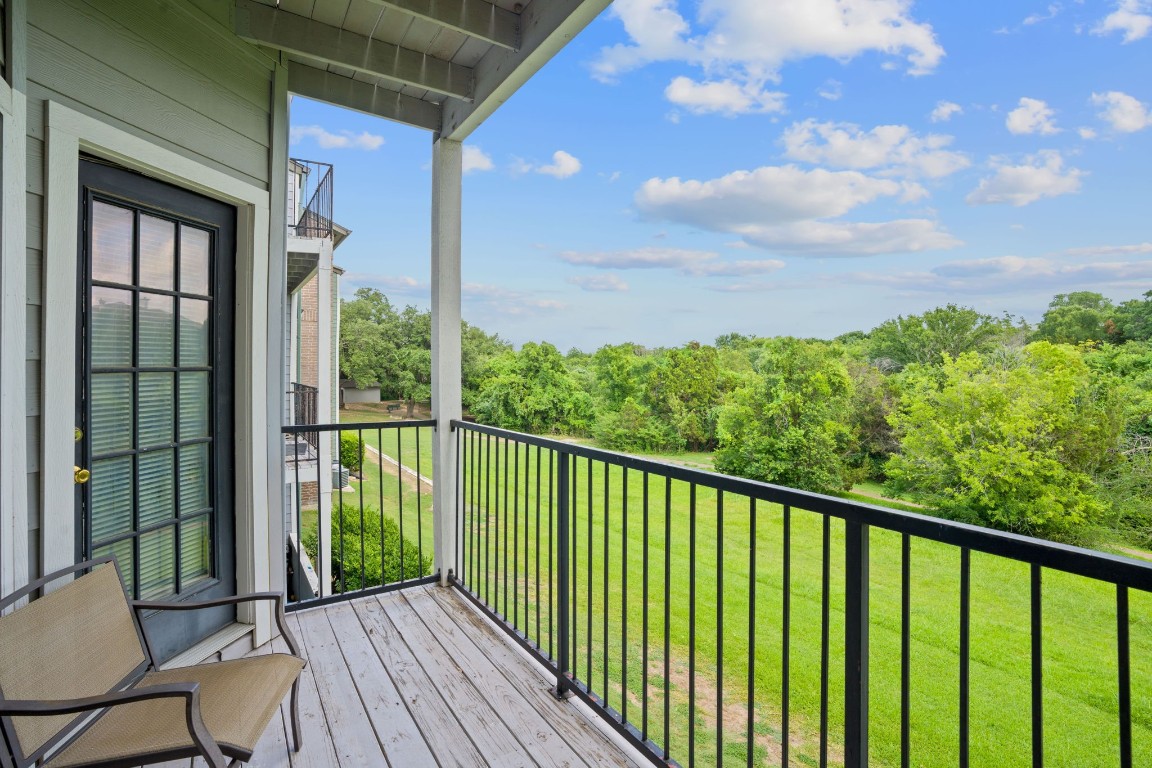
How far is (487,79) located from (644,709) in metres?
2.60

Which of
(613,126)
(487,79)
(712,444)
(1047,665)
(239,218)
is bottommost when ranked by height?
(1047,665)

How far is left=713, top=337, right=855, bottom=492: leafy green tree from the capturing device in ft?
37.3

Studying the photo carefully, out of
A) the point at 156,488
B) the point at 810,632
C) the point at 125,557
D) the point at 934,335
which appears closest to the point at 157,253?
the point at 156,488

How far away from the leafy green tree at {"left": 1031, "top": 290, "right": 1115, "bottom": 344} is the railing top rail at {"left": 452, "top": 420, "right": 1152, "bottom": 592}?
39.6 feet

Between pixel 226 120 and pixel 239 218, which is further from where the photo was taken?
pixel 239 218

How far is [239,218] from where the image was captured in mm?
2441

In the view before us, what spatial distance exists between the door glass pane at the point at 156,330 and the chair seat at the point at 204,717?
1.12 m

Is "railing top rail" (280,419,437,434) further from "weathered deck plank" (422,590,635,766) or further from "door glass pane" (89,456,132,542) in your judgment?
"weathered deck plank" (422,590,635,766)

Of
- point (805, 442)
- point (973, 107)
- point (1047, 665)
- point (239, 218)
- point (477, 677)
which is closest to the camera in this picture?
point (477, 677)

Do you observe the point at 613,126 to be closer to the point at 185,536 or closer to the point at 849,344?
the point at 849,344

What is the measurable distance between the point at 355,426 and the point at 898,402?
11.8m

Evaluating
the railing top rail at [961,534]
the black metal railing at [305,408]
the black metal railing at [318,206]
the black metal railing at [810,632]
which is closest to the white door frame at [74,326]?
the black metal railing at [810,632]

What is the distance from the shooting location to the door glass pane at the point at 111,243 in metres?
1.87

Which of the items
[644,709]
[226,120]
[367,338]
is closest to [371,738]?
[644,709]
